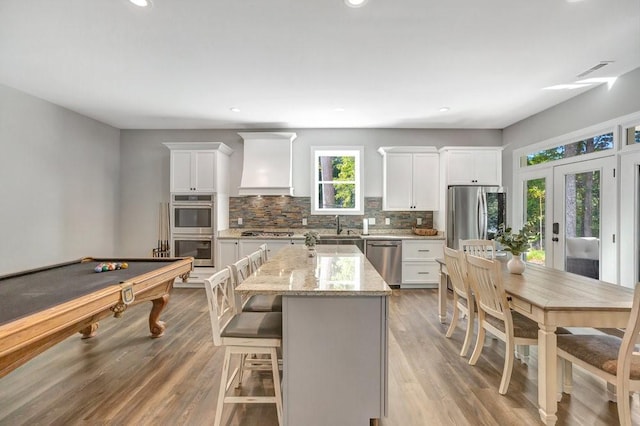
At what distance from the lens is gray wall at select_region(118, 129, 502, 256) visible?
555 centimetres

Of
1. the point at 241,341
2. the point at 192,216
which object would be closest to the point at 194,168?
the point at 192,216

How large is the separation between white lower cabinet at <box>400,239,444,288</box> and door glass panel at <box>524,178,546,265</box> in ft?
4.38

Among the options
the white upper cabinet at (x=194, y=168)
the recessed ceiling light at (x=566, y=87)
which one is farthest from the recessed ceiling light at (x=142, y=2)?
the recessed ceiling light at (x=566, y=87)

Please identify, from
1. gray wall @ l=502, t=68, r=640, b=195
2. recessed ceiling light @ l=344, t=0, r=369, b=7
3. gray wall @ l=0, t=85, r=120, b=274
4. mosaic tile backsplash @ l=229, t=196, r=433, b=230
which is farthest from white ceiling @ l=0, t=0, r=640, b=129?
mosaic tile backsplash @ l=229, t=196, r=433, b=230

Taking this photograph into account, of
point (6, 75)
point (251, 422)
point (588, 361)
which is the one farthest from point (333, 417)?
point (6, 75)

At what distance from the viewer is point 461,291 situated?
2.93 meters

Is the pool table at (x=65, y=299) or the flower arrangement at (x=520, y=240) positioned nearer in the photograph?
the pool table at (x=65, y=299)

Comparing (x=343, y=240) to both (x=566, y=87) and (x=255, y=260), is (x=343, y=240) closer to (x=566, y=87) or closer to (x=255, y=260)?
(x=255, y=260)

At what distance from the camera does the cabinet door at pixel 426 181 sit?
5.29m

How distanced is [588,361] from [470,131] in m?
4.64

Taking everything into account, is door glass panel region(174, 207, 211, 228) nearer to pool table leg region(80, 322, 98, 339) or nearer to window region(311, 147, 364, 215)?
window region(311, 147, 364, 215)

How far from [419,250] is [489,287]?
9.18 ft

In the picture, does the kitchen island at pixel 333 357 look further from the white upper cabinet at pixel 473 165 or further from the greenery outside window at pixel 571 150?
the white upper cabinet at pixel 473 165

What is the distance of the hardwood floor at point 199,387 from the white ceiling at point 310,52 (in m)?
2.82
